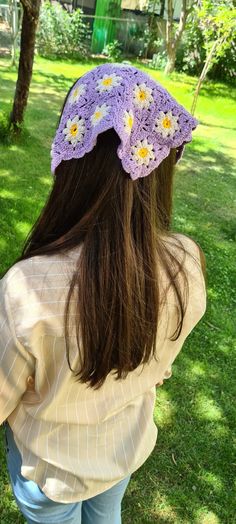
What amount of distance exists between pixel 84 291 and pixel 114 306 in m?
0.09

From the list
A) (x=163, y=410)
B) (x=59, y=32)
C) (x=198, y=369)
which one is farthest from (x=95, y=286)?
(x=59, y=32)

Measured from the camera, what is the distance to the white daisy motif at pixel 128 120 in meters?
0.91

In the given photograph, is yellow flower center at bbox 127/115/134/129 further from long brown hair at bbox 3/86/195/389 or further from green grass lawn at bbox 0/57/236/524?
green grass lawn at bbox 0/57/236/524

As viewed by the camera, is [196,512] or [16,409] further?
[196,512]

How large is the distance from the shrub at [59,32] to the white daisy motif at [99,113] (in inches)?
460

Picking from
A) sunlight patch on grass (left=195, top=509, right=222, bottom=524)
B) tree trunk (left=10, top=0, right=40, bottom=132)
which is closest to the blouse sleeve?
sunlight patch on grass (left=195, top=509, right=222, bottom=524)

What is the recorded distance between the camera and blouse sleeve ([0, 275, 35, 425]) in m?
0.93

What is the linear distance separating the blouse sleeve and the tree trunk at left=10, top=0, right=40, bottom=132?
4.63 meters

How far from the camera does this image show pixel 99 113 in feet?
3.00

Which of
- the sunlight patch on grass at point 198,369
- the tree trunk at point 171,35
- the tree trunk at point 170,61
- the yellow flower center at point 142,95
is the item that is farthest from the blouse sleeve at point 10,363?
the tree trunk at point 170,61

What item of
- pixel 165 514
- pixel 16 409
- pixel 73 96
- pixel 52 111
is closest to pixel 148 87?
pixel 73 96

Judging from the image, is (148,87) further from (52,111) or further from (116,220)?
(52,111)

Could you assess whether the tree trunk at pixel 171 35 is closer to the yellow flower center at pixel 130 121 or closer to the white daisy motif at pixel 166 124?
the white daisy motif at pixel 166 124

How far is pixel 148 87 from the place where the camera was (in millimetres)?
978
